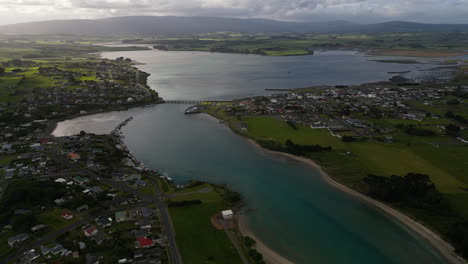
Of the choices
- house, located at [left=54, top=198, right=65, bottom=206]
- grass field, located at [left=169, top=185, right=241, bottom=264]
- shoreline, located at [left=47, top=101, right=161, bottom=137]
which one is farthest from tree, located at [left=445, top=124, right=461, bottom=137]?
shoreline, located at [left=47, top=101, right=161, bottom=137]

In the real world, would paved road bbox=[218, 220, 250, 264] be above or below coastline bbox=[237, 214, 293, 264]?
above

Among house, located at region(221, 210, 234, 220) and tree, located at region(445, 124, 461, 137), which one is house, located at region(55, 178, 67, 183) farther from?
tree, located at region(445, 124, 461, 137)

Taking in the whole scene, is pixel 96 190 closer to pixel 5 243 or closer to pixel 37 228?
pixel 37 228

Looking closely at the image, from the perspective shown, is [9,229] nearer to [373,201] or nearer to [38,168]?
[38,168]

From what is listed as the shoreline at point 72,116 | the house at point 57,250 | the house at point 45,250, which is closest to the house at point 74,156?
the shoreline at point 72,116

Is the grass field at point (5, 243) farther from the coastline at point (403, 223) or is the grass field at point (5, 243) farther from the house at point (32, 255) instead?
the coastline at point (403, 223)

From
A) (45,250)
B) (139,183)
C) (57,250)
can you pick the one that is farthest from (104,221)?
(139,183)
